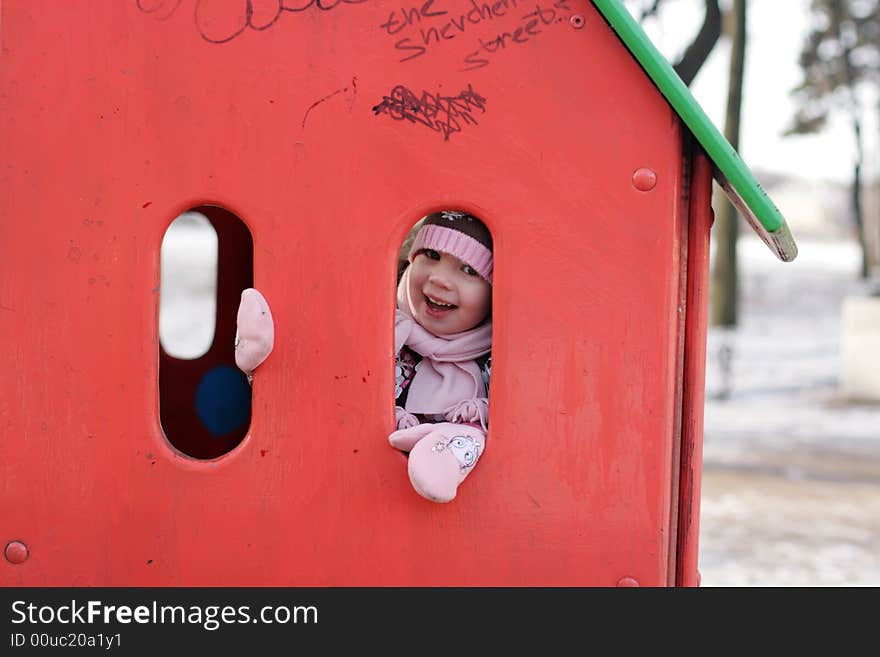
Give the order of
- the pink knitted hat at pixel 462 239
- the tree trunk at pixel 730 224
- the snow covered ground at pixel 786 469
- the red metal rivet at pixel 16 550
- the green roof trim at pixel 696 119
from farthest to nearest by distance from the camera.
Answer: the tree trunk at pixel 730 224
the snow covered ground at pixel 786 469
the pink knitted hat at pixel 462 239
the red metal rivet at pixel 16 550
the green roof trim at pixel 696 119

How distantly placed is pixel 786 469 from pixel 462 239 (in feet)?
14.3

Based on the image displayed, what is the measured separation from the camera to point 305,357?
179 centimetres

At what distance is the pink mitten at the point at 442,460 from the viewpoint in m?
1.70

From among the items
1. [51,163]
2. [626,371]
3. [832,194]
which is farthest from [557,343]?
[832,194]

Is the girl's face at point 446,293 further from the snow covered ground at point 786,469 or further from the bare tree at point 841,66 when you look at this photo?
the bare tree at point 841,66

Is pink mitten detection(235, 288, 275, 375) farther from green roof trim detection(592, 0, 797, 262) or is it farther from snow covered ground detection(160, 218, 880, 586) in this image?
snow covered ground detection(160, 218, 880, 586)

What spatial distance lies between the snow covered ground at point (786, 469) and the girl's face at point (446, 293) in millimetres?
2203

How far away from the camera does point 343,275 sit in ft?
5.83

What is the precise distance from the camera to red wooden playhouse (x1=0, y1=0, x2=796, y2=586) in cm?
174

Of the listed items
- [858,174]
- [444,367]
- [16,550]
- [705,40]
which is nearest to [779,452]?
[705,40]

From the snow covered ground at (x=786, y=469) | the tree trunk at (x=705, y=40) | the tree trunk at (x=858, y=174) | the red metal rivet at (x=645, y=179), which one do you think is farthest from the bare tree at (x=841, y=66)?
the red metal rivet at (x=645, y=179)

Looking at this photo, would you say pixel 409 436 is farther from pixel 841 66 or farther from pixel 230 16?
pixel 841 66
